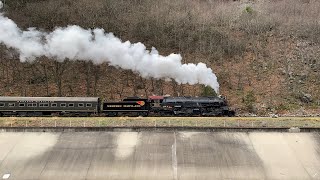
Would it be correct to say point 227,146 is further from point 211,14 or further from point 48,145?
point 211,14

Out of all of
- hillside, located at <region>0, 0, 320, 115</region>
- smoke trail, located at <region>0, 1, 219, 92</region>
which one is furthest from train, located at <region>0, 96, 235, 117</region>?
hillside, located at <region>0, 0, 320, 115</region>

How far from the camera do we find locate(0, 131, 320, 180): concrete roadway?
1566 inches

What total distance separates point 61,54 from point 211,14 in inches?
1190

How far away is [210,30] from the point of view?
7225 centimetres

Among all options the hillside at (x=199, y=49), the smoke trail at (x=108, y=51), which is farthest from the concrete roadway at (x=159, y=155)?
the hillside at (x=199, y=49)

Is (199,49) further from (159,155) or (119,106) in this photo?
(159,155)

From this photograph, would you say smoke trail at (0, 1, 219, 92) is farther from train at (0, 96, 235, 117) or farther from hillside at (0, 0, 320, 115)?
hillside at (0, 0, 320, 115)

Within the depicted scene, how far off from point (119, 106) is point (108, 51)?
7206mm

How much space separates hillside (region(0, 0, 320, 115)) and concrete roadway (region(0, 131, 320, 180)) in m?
12.2

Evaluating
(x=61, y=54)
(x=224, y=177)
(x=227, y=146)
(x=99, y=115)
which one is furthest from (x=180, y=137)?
(x=61, y=54)

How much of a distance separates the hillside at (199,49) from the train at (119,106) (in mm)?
6375

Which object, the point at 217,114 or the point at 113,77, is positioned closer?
the point at 217,114

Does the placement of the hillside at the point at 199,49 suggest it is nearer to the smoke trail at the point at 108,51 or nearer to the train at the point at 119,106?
the smoke trail at the point at 108,51

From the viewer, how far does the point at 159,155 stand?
139 feet
